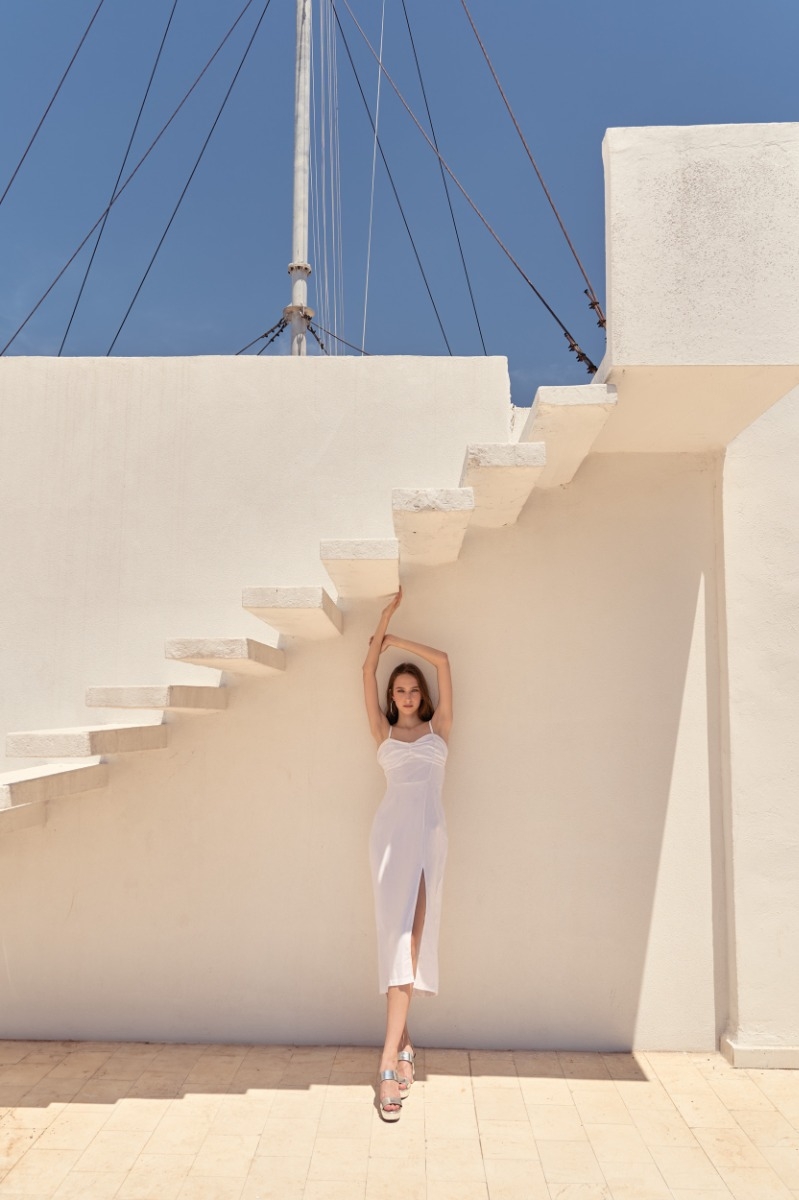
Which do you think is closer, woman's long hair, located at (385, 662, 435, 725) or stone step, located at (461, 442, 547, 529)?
stone step, located at (461, 442, 547, 529)

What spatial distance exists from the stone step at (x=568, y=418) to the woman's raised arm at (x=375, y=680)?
804 millimetres

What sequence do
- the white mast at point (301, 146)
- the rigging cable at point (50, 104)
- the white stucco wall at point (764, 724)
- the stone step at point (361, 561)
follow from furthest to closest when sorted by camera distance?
the white mast at point (301, 146) → the rigging cable at point (50, 104) → the white stucco wall at point (764, 724) → the stone step at point (361, 561)

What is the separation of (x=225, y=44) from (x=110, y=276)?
41005 mm

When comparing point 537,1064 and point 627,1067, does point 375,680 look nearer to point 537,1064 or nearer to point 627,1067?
point 537,1064

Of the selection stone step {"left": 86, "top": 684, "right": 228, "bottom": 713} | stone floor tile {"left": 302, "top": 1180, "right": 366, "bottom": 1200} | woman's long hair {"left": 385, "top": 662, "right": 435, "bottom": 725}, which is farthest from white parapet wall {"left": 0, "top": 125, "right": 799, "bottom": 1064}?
stone floor tile {"left": 302, "top": 1180, "right": 366, "bottom": 1200}

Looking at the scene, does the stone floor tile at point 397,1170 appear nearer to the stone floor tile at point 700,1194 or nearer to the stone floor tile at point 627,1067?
the stone floor tile at point 700,1194

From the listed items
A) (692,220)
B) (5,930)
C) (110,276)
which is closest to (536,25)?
(692,220)

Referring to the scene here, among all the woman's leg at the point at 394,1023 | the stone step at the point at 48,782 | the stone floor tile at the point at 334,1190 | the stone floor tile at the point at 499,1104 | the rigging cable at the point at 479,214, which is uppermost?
the rigging cable at the point at 479,214

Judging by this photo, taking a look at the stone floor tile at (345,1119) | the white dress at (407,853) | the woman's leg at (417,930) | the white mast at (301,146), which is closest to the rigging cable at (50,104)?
the white mast at (301,146)

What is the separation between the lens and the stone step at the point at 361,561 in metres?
2.58

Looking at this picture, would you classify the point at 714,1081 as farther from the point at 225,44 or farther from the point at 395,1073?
the point at 225,44

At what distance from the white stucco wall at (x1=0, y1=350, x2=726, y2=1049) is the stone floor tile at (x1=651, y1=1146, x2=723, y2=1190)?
70 cm

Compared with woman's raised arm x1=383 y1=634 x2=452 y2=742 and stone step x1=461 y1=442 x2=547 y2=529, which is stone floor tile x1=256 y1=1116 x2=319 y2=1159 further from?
stone step x1=461 y1=442 x2=547 y2=529

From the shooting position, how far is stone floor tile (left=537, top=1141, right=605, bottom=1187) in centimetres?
246
